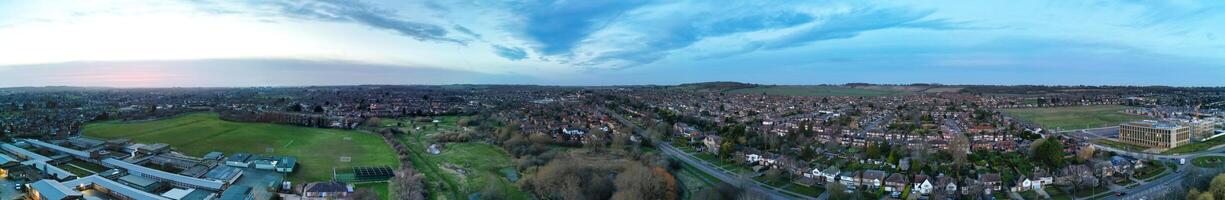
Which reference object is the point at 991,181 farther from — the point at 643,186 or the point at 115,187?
the point at 115,187

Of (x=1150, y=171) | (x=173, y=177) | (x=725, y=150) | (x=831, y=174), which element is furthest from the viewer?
(x=725, y=150)

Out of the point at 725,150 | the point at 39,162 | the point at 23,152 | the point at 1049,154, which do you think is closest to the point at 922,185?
the point at 1049,154

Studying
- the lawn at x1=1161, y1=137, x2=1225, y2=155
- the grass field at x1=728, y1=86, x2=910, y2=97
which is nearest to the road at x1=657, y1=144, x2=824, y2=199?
the lawn at x1=1161, y1=137, x2=1225, y2=155

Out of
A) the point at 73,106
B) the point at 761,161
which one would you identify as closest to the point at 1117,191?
the point at 761,161

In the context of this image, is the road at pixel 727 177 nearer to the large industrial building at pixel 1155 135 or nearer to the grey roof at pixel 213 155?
the grey roof at pixel 213 155

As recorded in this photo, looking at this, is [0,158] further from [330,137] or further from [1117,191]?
[1117,191]

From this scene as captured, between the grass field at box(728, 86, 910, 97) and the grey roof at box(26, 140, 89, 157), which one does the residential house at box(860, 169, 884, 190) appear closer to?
the grey roof at box(26, 140, 89, 157)
